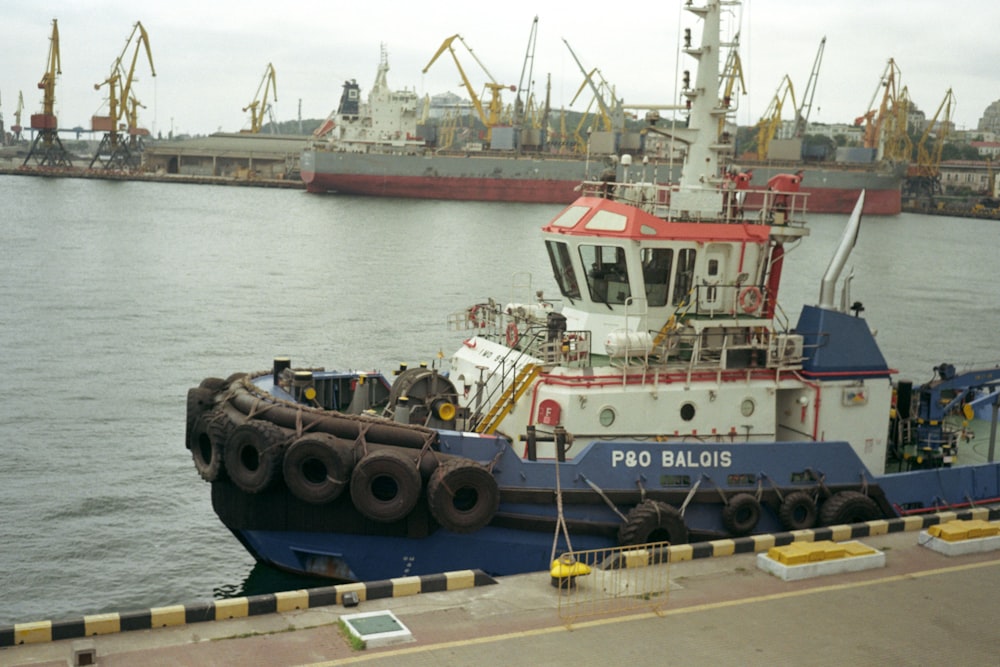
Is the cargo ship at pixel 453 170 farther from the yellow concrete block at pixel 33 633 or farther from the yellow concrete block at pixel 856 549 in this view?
the yellow concrete block at pixel 33 633

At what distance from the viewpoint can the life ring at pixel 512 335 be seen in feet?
49.5

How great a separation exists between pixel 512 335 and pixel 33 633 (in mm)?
7589

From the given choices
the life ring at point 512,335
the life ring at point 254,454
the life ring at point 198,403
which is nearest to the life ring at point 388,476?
the life ring at point 254,454

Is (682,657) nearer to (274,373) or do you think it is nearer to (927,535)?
(927,535)

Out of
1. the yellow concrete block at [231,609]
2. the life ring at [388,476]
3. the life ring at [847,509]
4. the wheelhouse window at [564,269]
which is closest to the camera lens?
the yellow concrete block at [231,609]

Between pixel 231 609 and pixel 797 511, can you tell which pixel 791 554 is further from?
pixel 231 609

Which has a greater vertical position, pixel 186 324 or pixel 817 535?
pixel 817 535

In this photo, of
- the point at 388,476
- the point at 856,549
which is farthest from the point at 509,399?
the point at 856,549

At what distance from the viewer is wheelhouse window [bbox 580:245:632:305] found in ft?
47.0

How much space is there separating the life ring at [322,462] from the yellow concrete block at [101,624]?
311 cm

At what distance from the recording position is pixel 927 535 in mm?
12953

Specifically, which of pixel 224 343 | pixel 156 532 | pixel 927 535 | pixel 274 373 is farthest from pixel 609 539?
pixel 224 343

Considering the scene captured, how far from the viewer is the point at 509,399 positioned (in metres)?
13.8

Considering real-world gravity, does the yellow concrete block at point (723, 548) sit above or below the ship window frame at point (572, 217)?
below
